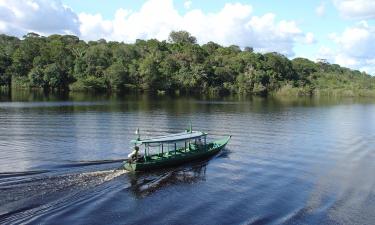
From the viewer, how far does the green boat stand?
39.1 metres

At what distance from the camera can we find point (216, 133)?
6391 centimetres

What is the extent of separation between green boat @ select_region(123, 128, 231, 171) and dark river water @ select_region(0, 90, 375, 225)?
3.22 feet

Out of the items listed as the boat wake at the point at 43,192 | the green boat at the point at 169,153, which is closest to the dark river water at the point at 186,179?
the boat wake at the point at 43,192

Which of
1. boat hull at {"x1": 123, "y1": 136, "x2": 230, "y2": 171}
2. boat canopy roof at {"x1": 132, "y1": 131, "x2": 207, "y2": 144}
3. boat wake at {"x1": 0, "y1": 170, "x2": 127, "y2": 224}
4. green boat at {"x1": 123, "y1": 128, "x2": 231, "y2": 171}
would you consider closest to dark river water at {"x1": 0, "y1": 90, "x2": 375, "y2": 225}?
boat wake at {"x1": 0, "y1": 170, "x2": 127, "y2": 224}

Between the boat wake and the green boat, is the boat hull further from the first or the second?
the boat wake

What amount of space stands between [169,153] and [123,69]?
125746 millimetres

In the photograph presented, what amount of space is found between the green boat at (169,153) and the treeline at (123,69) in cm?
11751

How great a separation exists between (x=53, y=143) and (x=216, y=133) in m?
23.9

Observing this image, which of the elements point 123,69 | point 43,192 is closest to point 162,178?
point 43,192

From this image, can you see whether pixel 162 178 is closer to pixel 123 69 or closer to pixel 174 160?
pixel 174 160

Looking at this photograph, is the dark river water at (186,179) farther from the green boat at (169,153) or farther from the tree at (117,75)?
the tree at (117,75)

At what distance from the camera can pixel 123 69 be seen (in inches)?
6516

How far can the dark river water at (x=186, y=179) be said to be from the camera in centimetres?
2925

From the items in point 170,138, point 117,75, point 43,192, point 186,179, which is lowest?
point 186,179
